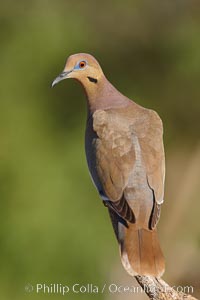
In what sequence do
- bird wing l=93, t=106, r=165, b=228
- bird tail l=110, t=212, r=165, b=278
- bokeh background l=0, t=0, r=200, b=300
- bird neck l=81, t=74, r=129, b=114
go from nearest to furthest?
bird tail l=110, t=212, r=165, b=278 → bird wing l=93, t=106, r=165, b=228 → bird neck l=81, t=74, r=129, b=114 → bokeh background l=0, t=0, r=200, b=300

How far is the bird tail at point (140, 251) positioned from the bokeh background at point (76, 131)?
2909mm

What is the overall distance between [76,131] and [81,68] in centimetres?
524

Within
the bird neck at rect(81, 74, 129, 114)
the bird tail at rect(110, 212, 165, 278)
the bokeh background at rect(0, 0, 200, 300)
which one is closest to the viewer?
the bird tail at rect(110, 212, 165, 278)

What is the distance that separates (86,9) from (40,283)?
3.99m

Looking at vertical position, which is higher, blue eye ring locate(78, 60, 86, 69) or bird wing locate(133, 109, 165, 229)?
blue eye ring locate(78, 60, 86, 69)

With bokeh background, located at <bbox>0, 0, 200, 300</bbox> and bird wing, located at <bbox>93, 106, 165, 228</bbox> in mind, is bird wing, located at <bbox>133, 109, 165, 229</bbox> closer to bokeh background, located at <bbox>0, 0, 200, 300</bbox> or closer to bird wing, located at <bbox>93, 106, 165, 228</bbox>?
bird wing, located at <bbox>93, 106, 165, 228</bbox>

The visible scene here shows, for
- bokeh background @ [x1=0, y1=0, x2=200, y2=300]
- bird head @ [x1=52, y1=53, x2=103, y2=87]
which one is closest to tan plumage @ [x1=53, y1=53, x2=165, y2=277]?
bird head @ [x1=52, y1=53, x2=103, y2=87]

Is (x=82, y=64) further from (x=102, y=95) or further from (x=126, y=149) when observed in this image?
(x=126, y=149)

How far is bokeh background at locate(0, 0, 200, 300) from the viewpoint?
756 cm

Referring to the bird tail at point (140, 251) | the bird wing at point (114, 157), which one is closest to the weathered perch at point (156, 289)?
the bird tail at point (140, 251)

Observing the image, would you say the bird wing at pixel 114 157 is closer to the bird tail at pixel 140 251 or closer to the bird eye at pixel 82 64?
the bird tail at pixel 140 251

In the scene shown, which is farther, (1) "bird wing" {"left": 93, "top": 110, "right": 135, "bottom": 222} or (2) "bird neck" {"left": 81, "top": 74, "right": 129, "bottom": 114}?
(2) "bird neck" {"left": 81, "top": 74, "right": 129, "bottom": 114}

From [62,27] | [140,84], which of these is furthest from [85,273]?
[62,27]

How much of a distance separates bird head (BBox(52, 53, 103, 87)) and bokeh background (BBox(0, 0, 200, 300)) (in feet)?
9.55
